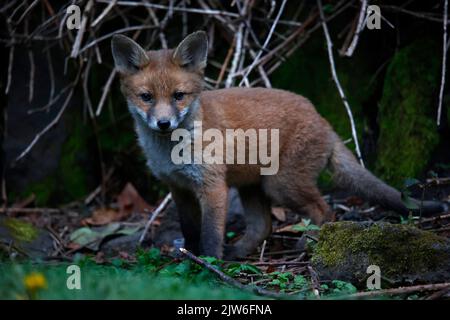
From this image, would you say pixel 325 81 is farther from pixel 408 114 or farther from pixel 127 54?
pixel 127 54

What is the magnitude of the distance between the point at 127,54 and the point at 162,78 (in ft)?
1.40

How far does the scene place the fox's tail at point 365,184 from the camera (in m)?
5.78


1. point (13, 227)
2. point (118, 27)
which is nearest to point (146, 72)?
point (13, 227)

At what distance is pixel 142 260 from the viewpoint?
5340mm

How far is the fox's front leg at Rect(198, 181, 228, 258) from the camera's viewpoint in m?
5.60

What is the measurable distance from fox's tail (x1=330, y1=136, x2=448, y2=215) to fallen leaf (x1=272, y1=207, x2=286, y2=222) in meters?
1.27

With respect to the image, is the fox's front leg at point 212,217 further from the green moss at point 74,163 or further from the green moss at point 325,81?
the green moss at point 74,163

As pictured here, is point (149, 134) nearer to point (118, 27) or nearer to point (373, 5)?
point (373, 5)

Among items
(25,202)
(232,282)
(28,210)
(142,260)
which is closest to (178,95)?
(142,260)

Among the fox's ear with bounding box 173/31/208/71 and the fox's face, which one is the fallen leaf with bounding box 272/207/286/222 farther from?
the fox's ear with bounding box 173/31/208/71

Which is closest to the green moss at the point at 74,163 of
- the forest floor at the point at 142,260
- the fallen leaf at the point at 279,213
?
the forest floor at the point at 142,260

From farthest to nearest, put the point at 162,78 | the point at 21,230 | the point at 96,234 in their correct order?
the point at 96,234, the point at 21,230, the point at 162,78

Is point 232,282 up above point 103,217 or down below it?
above

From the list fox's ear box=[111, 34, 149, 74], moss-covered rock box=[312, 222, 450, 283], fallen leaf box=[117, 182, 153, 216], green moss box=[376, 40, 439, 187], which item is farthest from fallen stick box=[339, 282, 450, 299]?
fallen leaf box=[117, 182, 153, 216]
